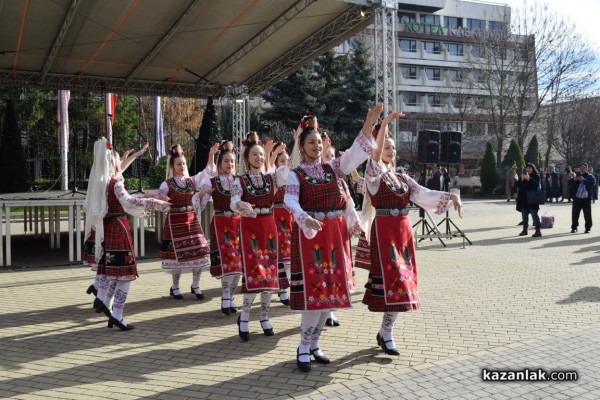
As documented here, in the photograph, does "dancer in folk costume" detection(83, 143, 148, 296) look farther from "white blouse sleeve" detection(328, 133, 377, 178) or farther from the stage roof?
the stage roof

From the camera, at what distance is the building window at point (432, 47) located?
190 feet

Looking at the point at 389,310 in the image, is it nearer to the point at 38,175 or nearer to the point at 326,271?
the point at 326,271

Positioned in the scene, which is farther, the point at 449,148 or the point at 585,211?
the point at 585,211

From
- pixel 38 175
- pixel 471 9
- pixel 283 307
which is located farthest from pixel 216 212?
pixel 471 9

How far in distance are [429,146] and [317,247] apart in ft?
34.4

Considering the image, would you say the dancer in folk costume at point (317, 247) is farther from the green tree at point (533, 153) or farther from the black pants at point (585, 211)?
Result: the green tree at point (533, 153)

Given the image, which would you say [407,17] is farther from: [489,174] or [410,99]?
[489,174]

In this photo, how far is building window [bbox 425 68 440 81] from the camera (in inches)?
2291

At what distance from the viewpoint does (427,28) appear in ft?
188

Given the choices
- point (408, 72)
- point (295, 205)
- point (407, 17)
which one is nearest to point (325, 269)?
point (295, 205)

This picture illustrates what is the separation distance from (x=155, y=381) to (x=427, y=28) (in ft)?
188

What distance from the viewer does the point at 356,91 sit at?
1394 inches

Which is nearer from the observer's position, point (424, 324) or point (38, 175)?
point (424, 324)

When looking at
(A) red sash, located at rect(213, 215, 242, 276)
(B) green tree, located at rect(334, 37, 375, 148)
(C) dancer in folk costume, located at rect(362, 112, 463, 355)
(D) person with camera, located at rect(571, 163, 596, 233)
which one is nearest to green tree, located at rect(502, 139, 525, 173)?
(B) green tree, located at rect(334, 37, 375, 148)
